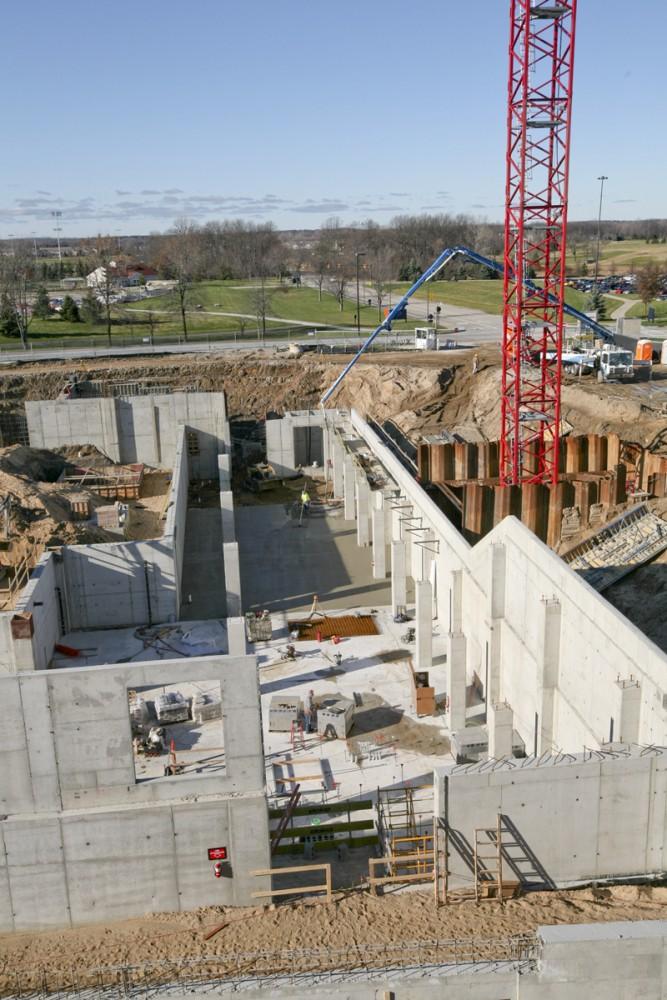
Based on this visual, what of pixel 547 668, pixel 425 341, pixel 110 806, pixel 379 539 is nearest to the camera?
pixel 110 806

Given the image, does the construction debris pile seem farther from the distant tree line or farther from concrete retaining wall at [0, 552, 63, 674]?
the distant tree line

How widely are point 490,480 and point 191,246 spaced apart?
112 m

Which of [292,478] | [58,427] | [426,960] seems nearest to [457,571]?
[426,960]

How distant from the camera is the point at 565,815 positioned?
41.1 ft

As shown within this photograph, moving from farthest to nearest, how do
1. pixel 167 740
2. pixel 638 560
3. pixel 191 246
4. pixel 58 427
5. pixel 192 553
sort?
pixel 191 246 < pixel 58 427 < pixel 192 553 < pixel 638 560 < pixel 167 740

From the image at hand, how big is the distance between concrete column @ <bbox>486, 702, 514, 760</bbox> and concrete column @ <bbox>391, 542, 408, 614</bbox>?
24.2 feet

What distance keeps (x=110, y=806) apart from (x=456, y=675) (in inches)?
303

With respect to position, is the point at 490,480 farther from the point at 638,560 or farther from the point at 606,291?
the point at 606,291

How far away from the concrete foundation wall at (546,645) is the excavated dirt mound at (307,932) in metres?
2.73

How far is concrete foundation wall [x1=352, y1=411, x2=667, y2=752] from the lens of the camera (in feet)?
44.1

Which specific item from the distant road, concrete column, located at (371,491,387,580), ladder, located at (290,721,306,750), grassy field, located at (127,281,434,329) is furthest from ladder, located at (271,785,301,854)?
grassy field, located at (127,281,434,329)

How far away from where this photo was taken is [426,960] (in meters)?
11.1

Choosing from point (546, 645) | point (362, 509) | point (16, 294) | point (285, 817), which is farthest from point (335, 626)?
point (16, 294)

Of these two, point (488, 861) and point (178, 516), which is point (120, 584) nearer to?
point (178, 516)
